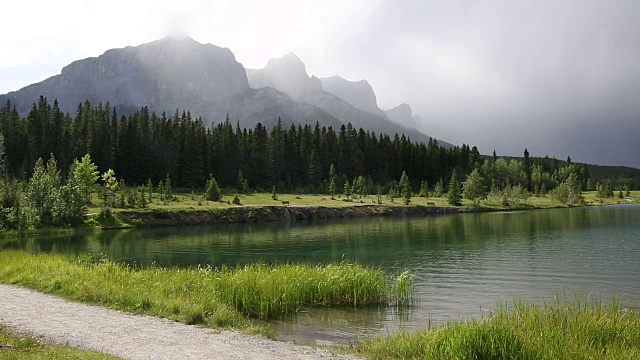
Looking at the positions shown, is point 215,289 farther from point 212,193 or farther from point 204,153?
point 204,153

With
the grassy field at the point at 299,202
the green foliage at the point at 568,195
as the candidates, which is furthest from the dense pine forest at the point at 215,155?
the grassy field at the point at 299,202

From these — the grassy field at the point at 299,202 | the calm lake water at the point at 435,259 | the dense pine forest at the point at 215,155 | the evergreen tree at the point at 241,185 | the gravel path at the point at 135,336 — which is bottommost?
the calm lake water at the point at 435,259

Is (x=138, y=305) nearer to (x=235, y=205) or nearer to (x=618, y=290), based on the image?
(x=618, y=290)

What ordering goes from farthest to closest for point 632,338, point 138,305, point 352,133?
point 352,133 → point 138,305 → point 632,338

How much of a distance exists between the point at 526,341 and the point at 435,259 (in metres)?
29.2

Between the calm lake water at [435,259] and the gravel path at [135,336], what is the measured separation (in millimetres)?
3381

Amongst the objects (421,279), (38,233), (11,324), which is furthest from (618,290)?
(38,233)

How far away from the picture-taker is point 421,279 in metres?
33.8

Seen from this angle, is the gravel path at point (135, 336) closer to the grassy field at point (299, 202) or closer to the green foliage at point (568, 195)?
the grassy field at point (299, 202)

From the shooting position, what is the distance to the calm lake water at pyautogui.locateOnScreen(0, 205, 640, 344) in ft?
75.8

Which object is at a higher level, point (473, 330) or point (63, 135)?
point (63, 135)

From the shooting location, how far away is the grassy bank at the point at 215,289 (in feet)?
67.6

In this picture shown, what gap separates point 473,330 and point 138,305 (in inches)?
562

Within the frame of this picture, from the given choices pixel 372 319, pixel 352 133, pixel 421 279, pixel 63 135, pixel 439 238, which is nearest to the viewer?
pixel 372 319
